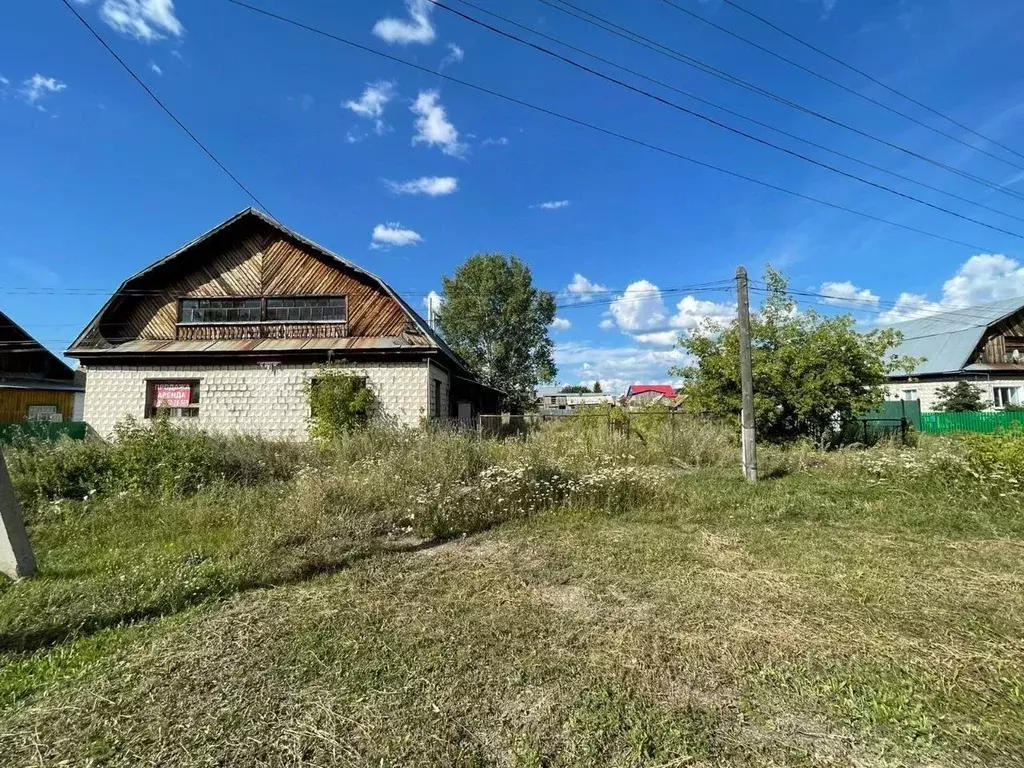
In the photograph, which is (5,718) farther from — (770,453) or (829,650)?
(770,453)

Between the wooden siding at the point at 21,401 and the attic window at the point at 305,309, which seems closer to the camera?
the attic window at the point at 305,309

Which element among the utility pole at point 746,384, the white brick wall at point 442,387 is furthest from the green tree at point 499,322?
the utility pole at point 746,384

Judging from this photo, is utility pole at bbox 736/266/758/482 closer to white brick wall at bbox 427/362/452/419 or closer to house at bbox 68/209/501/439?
house at bbox 68/209/501/439

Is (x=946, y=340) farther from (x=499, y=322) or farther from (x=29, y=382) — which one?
(x=29, y=382)

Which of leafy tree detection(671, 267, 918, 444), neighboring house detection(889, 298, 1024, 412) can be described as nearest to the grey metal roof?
neighboring house detection(889, 298, 1024, 412)

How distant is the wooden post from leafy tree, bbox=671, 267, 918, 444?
14332 millimetres

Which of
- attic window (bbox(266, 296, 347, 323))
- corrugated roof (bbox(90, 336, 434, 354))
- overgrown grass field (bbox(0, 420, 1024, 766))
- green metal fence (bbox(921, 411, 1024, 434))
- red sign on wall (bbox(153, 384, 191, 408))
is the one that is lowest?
overgrown grass field (bbox(0, 420, 1024, 766))

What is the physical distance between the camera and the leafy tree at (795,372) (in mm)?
13453

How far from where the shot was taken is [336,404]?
46.2 ft

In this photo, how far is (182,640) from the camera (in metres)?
3.38

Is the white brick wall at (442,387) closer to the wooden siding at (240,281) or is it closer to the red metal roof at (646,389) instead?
the wooden siding at (240,281)

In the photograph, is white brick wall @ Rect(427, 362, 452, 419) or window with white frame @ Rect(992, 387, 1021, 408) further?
window with white frame @ Rect(992, 387, 1021, 408)

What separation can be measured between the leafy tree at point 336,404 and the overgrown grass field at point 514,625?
6103mm

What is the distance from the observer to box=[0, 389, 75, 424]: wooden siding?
20422 mm
